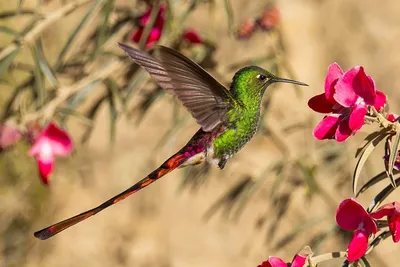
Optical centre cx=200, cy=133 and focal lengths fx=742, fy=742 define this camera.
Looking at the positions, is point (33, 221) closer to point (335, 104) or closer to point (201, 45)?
point (201, 45)

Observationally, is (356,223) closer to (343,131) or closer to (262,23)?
(343,131)

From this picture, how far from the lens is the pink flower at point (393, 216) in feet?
2.75

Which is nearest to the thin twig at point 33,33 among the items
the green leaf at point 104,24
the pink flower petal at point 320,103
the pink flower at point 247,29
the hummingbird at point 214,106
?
the green leaf at point 104,24

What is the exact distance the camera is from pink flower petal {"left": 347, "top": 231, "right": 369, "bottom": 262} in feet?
2.75

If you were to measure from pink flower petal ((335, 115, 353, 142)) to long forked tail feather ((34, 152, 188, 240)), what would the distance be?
30 centimetres

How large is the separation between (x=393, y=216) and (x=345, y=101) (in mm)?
150

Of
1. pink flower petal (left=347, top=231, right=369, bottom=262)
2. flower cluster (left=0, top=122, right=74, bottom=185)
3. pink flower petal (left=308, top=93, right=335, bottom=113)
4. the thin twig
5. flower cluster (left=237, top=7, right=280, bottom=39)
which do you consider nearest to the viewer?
pink flower petal (left=347, top=231, right=369, bottom=262)

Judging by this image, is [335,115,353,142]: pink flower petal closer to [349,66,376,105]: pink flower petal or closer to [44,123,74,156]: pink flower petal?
[349,66,376,105]: pink flower petal

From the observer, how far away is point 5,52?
1782 mm

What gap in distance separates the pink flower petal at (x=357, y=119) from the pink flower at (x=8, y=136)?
1.02 metres

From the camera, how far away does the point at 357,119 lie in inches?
34.5

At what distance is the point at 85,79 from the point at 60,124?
182 mm

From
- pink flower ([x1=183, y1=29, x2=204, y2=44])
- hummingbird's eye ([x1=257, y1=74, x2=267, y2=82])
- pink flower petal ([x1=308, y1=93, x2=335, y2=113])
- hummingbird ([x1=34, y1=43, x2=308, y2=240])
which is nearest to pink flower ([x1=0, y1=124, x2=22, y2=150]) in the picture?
pink flower ([x1=183, y1=29, x2=204, y2=44])

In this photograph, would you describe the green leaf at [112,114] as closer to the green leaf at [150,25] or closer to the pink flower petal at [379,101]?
the green leaf at [150,25]
